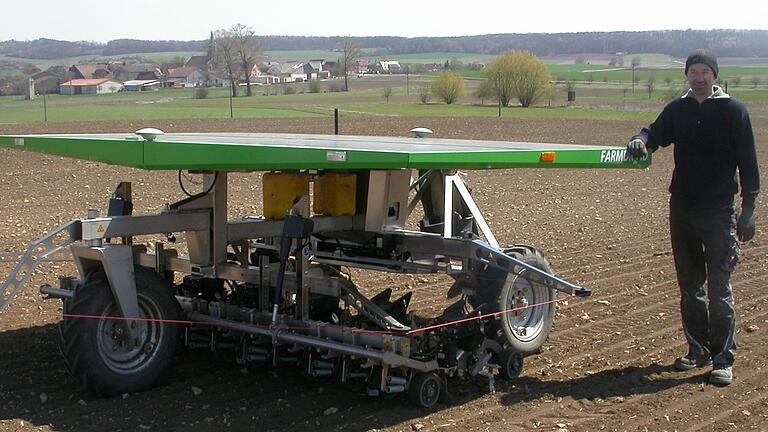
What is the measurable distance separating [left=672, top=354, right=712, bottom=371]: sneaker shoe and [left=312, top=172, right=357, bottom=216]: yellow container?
2.42 metres

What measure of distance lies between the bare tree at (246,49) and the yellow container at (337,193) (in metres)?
66.8

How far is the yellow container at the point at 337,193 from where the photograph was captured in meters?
7.12

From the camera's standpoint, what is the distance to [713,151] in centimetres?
682

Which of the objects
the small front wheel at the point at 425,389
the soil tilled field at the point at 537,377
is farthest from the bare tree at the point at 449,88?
the small front wheel at the point at 425,389

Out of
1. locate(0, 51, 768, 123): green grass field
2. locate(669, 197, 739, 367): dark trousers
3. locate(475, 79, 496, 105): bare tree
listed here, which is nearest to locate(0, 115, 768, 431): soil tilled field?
locate(669, 197, 739, 367): dark trousers

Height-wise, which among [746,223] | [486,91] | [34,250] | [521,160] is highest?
[521,160]

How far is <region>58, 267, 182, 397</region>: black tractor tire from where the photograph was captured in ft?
20.3

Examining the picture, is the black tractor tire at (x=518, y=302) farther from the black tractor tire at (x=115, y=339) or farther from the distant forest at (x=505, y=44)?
the distant forest at (x=505, y=44)

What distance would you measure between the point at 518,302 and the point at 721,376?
146cm

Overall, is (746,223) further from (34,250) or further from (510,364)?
(34,250)

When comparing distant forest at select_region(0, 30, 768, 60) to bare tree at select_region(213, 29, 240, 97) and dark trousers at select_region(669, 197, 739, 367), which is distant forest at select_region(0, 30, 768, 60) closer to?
bare tree at select_region(213, 29, 240, 97)

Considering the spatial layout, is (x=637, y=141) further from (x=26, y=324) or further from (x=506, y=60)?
(x=506, y=60)

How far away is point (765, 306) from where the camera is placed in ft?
29.2

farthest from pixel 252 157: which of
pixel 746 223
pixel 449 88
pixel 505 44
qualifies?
pixel 505 44
